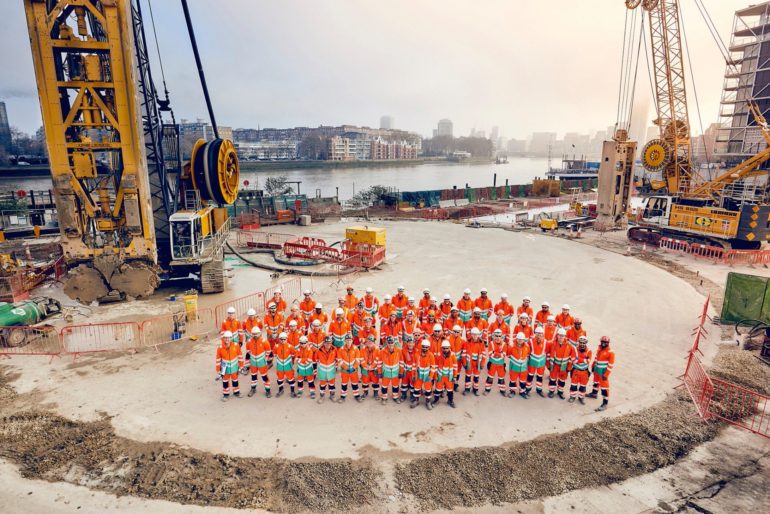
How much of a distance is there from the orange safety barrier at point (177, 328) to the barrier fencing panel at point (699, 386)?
1151cm

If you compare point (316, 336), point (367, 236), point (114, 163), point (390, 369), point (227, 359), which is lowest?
point (390, 369)

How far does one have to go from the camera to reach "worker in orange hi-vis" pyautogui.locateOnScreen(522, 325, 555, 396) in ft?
28.9

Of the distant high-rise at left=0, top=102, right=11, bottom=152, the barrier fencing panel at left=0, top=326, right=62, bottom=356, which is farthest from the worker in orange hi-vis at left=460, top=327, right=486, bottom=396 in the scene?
the distant high-rise at left=0, top=102, right=11, bottom=152

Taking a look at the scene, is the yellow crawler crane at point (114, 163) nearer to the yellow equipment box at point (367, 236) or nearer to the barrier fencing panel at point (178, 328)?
the barrier fencing panel at point (178, 328)

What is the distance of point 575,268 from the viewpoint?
1958cm

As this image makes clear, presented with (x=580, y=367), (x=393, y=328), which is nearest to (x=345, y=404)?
(x=393, y=328)

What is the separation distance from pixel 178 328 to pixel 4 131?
154 m

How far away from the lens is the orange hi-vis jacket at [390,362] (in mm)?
8375

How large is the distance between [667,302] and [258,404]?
14029 mm

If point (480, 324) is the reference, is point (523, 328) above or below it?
above

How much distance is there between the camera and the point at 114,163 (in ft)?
48.3

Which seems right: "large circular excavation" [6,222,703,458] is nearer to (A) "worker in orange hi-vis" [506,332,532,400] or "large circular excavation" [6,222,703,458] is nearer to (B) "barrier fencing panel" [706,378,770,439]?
(A) "worker in orange hi-vis" [506,332,532,400]

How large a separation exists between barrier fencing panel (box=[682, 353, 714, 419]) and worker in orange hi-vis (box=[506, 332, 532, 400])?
10.8 ft

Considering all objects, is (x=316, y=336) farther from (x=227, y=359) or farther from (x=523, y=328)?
(x=523, y=328)
